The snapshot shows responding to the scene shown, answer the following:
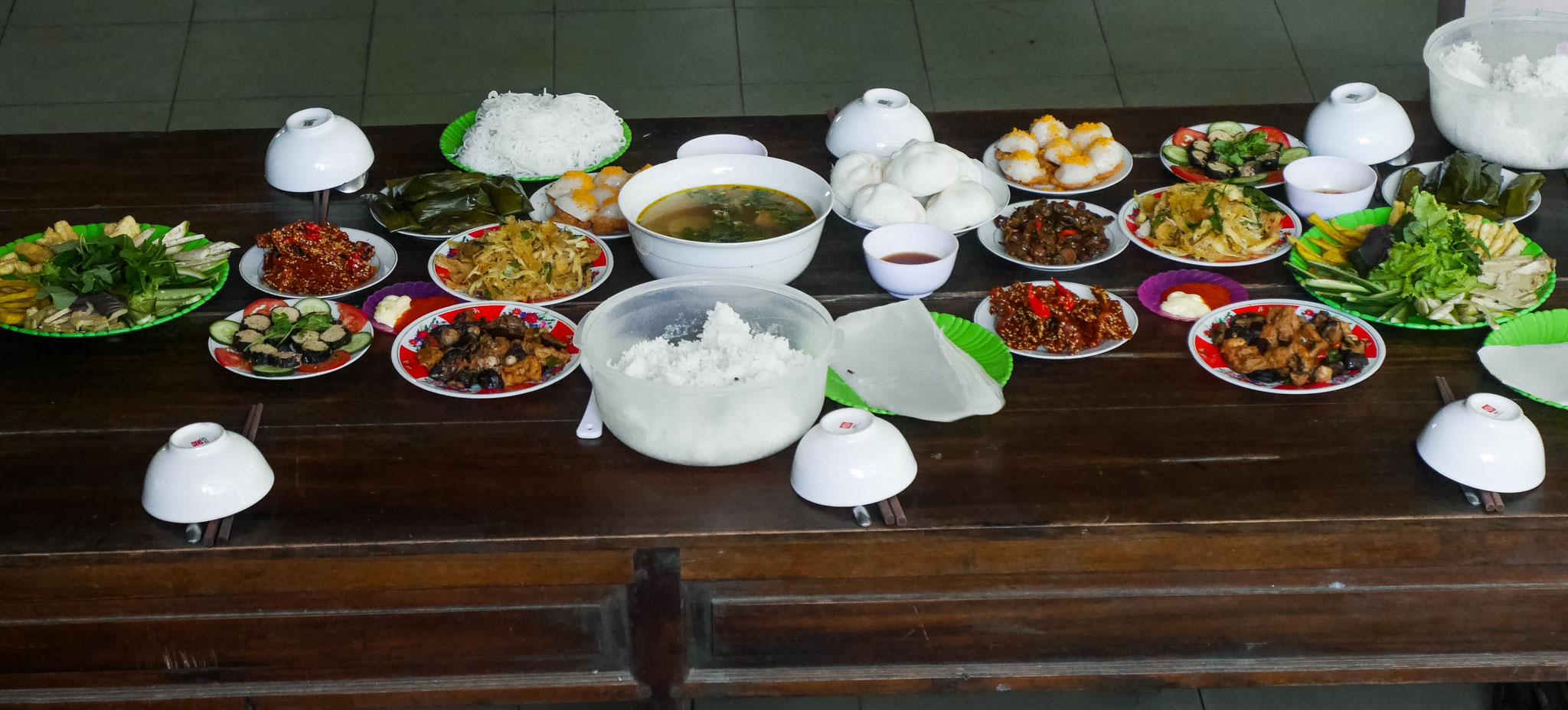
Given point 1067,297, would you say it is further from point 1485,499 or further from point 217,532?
point 217,532

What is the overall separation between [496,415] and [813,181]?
2.20ft

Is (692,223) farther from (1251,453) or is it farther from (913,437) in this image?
(1251,453)

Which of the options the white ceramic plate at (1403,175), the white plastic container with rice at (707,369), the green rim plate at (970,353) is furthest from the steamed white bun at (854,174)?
the white ceramic plate at (1403,175)

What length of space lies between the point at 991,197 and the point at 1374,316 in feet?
2.04

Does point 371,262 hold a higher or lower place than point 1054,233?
lower

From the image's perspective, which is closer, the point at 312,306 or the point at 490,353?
the point at 490,353

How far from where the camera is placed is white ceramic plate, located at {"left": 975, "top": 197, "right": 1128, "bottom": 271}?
2.06 m

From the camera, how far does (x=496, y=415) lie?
1757mm

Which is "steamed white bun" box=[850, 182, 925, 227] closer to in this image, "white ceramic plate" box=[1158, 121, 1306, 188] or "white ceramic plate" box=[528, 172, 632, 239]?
"white ceramic plate" box=[528, 172, 632, 239]

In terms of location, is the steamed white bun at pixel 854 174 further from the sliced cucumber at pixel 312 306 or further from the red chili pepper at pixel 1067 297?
the sliced cucumber at pixel 312 306

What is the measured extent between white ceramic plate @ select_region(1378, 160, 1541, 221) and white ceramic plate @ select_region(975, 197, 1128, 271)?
1.65 ft

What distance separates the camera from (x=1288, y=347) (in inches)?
71.8

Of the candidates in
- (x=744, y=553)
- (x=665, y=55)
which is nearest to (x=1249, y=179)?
(x=744, y=553)

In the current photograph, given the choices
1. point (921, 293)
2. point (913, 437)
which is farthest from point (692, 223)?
point (913, 437)
